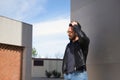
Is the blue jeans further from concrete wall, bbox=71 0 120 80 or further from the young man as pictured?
concrete wall, bbox=71 0 120 80

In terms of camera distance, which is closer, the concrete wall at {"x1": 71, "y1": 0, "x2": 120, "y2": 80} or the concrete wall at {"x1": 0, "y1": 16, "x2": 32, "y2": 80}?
the concrete wall at {"x1": 71, "y1": 0, "x2": 120, "y2": 80}

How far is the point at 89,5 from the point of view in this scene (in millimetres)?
3414

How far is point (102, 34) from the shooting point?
3162 mm

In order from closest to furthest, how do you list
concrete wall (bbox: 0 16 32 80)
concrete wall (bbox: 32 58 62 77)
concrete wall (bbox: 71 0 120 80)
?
concrete wall (bbox: 71 0 120 80)
concrete wall (bbox: 0 16 32 80)
concrete wall (bbox: 32 58 62 77)

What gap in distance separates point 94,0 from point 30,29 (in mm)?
11392

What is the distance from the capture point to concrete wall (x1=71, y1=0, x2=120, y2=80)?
115 inches

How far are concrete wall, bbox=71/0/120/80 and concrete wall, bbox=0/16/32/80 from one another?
30.8 ft

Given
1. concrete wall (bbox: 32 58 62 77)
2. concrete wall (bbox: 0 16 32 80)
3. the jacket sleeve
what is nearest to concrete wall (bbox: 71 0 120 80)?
the jacket sleeve

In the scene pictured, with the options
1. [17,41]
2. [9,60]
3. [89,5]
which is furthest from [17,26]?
[89,5]

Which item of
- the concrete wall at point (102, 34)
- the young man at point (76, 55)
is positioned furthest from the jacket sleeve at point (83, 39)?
the concrete wall at point (102, 34)

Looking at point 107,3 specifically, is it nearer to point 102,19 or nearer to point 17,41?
point 102,19

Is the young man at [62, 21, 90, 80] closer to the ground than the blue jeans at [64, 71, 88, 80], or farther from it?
farther from it

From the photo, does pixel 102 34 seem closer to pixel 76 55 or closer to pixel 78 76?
pixel 76 55

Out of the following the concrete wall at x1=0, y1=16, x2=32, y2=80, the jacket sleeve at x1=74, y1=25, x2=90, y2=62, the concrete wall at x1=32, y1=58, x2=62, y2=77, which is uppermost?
the concrete wall at x1=0, y1=16, x2=32, y2=80
